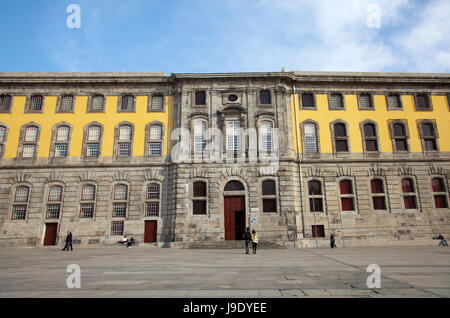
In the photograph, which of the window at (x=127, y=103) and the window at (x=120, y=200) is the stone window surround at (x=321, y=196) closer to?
the window at (x=120, y=200)

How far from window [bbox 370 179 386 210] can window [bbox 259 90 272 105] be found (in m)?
12.1

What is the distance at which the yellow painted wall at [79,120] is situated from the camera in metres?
26.1

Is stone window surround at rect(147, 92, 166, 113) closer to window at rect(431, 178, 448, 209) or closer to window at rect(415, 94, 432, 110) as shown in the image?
window at rect(415, 94, 432, 110)

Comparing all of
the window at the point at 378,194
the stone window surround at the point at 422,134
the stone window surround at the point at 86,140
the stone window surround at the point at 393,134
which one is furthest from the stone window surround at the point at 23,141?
the stone window surround at the point at 422,134

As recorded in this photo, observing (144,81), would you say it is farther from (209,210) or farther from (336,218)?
(336,218)

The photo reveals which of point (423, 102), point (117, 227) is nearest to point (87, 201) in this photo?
point (117, 227)

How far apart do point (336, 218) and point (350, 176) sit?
13.6 ft

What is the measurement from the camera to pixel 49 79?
27250 mm

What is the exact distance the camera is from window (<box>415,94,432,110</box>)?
27766 mm

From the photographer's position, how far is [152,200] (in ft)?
81.8

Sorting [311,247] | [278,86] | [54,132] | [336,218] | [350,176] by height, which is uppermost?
[278,86]

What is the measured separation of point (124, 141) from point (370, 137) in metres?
23.3
